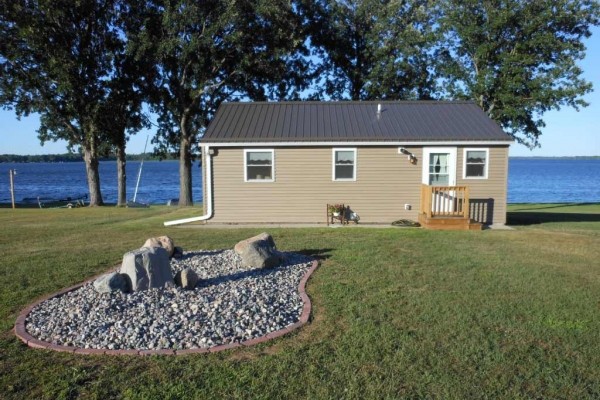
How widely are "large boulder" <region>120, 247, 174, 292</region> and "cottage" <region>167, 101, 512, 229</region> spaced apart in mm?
7163

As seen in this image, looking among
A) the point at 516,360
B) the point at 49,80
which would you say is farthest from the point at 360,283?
the point at 49,80

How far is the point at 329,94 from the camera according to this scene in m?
24.7

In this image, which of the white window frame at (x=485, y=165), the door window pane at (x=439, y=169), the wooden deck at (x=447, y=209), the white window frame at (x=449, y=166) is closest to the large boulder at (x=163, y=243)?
the wooden deck at (x=447, y=209)

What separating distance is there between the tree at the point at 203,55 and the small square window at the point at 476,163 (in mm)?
10240

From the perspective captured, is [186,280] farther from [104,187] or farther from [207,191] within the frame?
[104,187]

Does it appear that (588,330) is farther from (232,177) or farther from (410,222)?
(232,177)

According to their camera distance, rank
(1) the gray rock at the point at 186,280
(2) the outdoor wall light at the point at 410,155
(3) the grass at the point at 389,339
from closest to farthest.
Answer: (3) the grass at the point at 389,339 → (1) the gray rock at the point at 186,280 → (2) the outdoor wall light at the point at 410,155

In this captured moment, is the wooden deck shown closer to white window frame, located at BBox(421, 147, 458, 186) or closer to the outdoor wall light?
white window frame, located at BBox(421, 147, 458, 186)

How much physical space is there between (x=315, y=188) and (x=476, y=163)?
4.61 meters

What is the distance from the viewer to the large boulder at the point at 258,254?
7133 mm

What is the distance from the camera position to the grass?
351 cm

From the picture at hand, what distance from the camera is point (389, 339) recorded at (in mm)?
4387

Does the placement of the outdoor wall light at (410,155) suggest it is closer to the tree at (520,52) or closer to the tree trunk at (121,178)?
the tree at (520,52)

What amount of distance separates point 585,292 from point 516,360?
2824 mm
